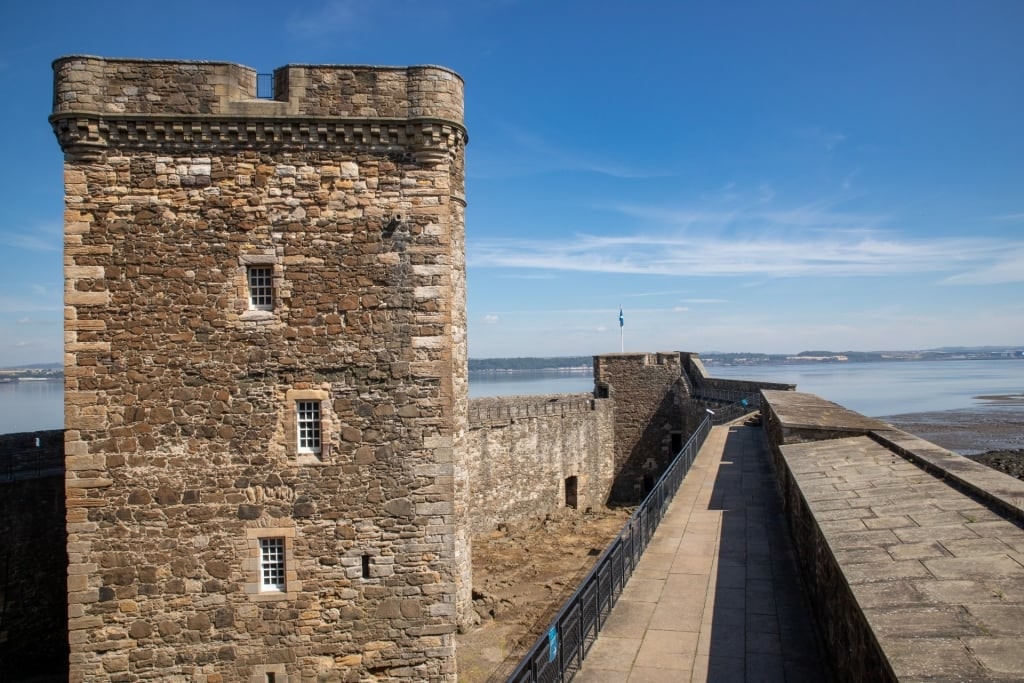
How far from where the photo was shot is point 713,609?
9219mm

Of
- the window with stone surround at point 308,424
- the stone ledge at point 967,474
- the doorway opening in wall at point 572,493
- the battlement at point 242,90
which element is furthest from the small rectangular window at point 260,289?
the doorway opening in wall at point 572,493

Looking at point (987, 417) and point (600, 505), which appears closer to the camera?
point (600, 505)

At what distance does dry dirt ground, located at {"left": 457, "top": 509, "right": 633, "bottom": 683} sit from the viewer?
1583 cm

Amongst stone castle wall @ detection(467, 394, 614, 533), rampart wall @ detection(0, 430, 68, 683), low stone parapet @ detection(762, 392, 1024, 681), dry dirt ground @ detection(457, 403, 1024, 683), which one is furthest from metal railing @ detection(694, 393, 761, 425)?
rampart wall @ detection(0, 430, 68, 683)

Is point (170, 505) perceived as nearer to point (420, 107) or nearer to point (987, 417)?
point (420, 107)

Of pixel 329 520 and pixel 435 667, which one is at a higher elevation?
pixel 329 520

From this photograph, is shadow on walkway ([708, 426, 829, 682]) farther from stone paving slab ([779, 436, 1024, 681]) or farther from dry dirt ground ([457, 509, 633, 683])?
dry dirt ground ([457, 509, 633, 683])

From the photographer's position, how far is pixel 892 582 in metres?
5.07

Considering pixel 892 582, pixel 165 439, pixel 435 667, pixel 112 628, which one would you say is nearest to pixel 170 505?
pixel 165 439

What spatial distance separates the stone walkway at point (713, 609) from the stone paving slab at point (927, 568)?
1.73 m

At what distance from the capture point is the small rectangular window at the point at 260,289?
34.0 ft

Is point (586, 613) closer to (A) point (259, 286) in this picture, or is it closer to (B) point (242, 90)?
(A) point (259, 286)

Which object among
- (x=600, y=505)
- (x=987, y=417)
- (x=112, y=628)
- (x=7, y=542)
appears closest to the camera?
(x=112, y=628)

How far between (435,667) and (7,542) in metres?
10.6
